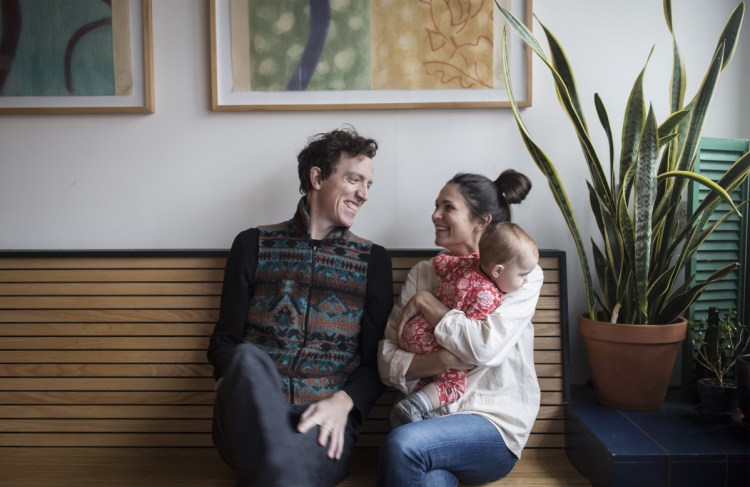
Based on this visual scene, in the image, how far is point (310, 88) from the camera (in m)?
2.23

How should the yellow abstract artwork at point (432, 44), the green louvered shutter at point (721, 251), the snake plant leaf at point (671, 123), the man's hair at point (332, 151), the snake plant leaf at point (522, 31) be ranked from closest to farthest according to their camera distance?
the snake plant leaf at point (671, 123) → the snake plant leaf at point (522, 31) → the man's hair at point (332, 151) → the green louvered shutter at point (721, 251) → the yellow abstract artwork at point (432, 44)

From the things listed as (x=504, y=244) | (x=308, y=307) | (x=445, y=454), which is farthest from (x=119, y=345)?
(x=504, y=244)

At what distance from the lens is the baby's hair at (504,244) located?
1658 mm

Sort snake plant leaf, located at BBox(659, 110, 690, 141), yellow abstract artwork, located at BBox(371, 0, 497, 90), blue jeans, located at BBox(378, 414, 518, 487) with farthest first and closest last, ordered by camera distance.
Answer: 1. yellow abstract artwork, located at BBox(371, 0, 497, 90)
2. snake plant leaf, located at BBox(659, 110, 690, 141)
3. blue jeans, located at BBox(378, 414, 518, 487)

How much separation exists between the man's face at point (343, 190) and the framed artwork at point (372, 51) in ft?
1.21

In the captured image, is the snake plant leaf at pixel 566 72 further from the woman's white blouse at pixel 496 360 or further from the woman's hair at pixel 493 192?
the woman's white blouse at pixel 496 360

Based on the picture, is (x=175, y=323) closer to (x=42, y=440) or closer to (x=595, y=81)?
(x=42, y=440)

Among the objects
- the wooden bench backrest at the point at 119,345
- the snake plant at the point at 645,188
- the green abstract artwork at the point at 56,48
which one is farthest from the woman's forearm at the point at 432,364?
the green abstract artwork at the point at 56,48

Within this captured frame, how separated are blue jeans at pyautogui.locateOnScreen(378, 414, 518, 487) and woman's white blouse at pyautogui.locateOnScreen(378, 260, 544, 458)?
0.05 metres

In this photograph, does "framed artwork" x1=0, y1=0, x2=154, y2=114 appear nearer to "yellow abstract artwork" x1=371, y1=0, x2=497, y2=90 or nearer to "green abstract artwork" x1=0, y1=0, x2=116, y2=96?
"green abstract artwork" x1=0, y1=0, x2=116, y2=96

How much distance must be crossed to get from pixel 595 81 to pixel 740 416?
1.30 metres

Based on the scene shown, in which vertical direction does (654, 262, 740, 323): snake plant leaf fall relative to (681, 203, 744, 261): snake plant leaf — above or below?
below

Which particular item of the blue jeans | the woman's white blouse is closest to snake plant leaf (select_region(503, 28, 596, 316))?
the woman's white blouse

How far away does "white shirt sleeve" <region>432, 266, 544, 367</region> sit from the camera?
5.45 feet
